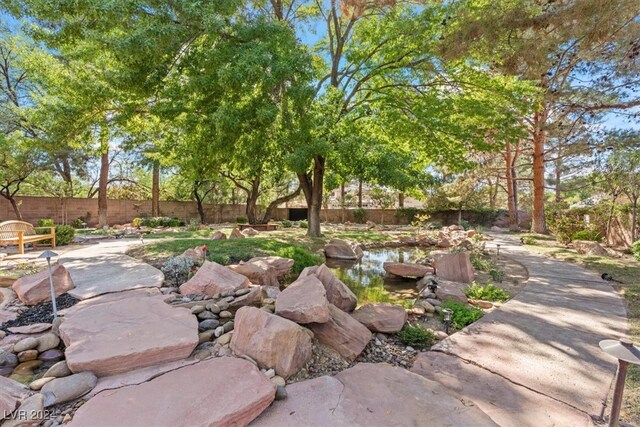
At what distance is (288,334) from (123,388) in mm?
1057

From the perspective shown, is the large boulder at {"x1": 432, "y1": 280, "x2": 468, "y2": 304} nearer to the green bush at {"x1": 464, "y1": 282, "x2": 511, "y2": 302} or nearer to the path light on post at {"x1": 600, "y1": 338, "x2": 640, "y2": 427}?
the green bush at {"x1": 464, "y1": 282, "x2": 511, "y2": 302}

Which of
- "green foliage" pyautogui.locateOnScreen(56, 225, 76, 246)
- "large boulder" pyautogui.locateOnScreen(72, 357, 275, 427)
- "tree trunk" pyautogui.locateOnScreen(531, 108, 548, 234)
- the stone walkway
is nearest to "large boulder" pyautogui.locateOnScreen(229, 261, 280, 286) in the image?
"large boulder" pyautogui.locateOnScreen(72, 357, 275, 427)

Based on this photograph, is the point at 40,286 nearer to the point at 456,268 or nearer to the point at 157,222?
the point at 456,268

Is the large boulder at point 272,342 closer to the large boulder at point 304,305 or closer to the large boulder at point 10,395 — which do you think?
the large boulder at point 304,305

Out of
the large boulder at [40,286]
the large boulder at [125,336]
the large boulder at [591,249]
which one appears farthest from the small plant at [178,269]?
the large boulder at [591,249]

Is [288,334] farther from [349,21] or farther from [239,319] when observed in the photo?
[349,21]

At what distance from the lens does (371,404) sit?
1871 mm

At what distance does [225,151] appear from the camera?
7562mm

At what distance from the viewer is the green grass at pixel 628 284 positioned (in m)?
1.93

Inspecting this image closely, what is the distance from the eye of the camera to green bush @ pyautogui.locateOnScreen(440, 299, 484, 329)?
11.4ft

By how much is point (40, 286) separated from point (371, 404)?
3.72m

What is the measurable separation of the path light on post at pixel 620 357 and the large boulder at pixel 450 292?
2534mm

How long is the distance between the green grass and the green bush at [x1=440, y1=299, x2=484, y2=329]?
4.27 ft

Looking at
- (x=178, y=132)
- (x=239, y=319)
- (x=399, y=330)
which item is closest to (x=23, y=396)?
(x=239, y=319)
